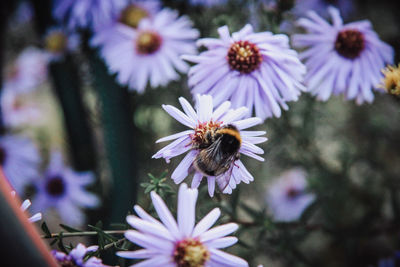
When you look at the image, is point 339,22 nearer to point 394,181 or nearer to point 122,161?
point 394,181

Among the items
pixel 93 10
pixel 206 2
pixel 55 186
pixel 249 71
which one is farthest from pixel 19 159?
pixel 249 71

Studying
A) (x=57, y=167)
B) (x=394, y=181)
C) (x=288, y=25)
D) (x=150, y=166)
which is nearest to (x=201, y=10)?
(x=288, y=25)

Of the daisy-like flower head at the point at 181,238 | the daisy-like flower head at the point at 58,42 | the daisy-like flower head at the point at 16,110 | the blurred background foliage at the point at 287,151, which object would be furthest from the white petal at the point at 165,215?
the daisy-like flower head at the point at 16,110

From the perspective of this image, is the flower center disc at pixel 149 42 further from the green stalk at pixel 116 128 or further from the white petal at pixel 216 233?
the white petal at pixel 216 233

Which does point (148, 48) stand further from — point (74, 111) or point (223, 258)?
→ point (223, 258)

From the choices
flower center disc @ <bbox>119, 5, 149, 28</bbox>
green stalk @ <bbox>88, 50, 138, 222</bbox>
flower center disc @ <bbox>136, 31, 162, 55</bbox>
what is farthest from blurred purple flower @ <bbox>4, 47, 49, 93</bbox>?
flower center disc @ <bbox>136, 31, 162, 55</bbox>

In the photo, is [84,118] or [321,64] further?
[84,118]
